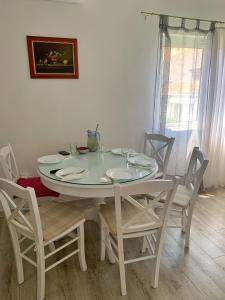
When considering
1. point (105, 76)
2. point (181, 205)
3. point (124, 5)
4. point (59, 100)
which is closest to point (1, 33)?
point (59, 100)

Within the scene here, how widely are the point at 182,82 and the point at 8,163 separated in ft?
7.14

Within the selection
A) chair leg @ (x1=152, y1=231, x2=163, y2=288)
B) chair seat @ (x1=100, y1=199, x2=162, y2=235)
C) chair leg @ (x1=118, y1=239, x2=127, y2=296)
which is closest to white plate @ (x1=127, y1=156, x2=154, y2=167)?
chair seat @ (x1=100, y1=199, x2=162, y2=235)

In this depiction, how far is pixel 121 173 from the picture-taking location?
5.87 ft

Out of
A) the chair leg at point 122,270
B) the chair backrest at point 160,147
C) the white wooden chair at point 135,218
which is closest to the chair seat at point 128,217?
the white wooden chair at point 135,218

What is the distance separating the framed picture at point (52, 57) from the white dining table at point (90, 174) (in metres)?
0.93

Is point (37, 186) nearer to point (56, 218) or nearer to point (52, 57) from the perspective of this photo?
point (56, 218)

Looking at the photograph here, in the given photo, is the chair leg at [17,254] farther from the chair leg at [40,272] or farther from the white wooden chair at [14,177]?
the white wooden chair at [14,177]

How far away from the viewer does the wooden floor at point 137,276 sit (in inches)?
64.2

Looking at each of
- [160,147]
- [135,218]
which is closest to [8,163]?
[135,218]

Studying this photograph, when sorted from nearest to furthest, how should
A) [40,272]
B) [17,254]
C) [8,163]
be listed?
[40,272]
[17,254]
[8,163]

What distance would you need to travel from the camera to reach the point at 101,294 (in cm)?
163

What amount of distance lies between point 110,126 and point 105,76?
583 millimetres

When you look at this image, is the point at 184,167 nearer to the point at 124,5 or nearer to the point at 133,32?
the point at 133,32

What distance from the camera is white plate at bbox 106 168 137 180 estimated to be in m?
1.71
